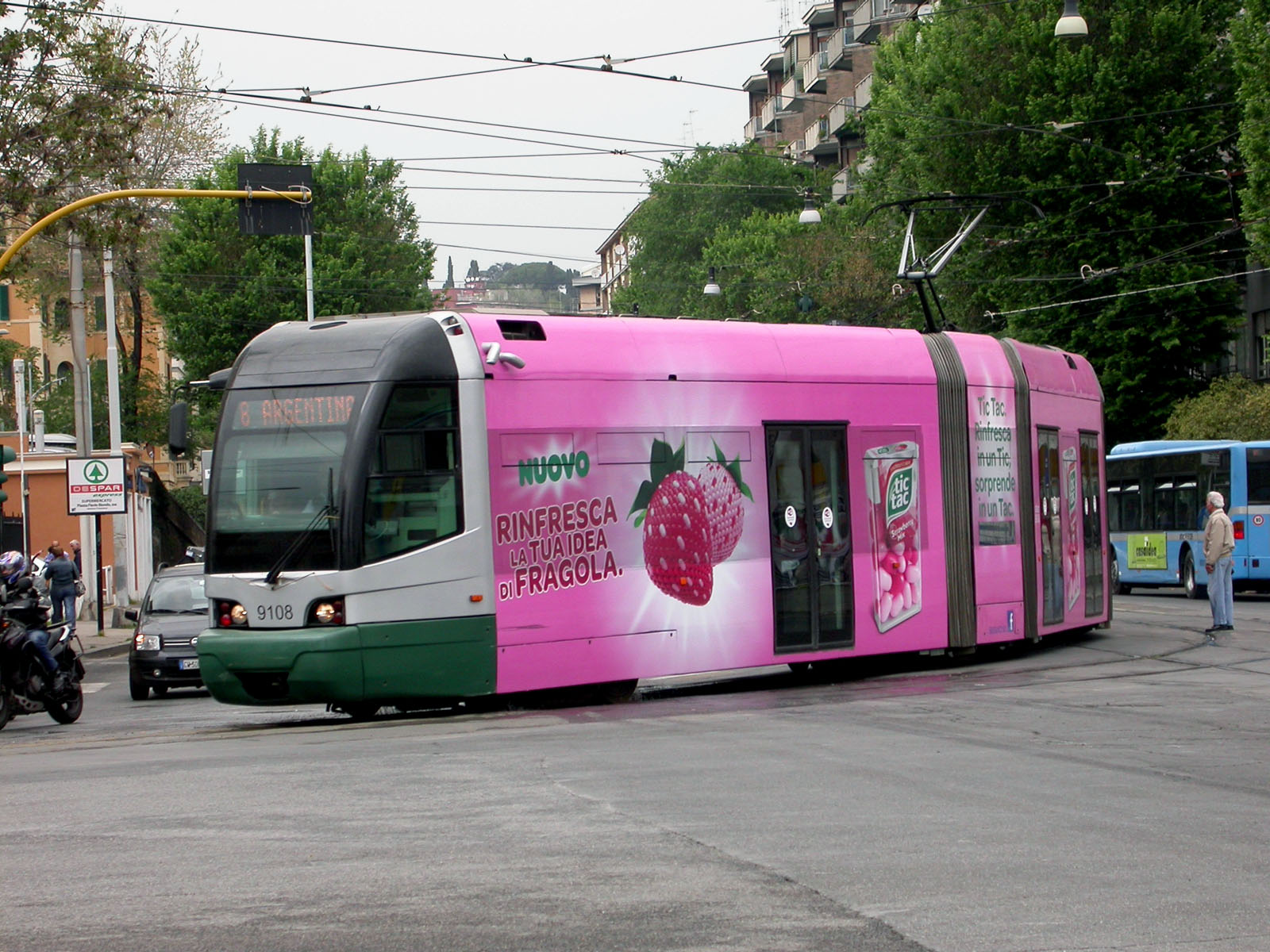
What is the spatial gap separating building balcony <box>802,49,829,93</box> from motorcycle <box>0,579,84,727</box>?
73896mm

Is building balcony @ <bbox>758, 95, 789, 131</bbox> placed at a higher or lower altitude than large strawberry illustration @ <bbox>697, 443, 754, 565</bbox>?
higher

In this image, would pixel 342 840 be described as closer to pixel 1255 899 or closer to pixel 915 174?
pixel 1255 899

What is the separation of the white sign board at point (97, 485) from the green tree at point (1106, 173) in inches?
771

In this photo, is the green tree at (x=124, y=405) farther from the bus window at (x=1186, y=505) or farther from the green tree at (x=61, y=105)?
the green tree at (x=61, y=105)

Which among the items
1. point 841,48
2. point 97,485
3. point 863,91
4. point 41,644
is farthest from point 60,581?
point 841,48

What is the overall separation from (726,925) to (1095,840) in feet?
7.49

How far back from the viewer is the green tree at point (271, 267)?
55.0 meters

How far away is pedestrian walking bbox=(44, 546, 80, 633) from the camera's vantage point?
2945 centimetres

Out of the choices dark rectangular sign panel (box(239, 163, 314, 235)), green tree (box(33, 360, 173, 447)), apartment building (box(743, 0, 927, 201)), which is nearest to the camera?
dark rectangular sign panel (box(239, 163, 314, 235))

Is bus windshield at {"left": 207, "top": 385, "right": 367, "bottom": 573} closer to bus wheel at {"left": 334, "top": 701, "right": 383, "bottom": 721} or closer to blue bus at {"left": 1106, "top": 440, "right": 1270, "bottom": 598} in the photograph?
bus wheel at {"left": 334, "top": 701, "right": 383, "bottom": 721}

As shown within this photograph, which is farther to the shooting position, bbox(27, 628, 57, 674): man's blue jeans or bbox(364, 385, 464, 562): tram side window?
bbox(27, 628, 57, 674): man's blue jeans

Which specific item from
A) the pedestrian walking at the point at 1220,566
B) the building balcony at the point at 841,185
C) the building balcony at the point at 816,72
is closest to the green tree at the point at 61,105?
the pedestrian walking at the point at 1220,566

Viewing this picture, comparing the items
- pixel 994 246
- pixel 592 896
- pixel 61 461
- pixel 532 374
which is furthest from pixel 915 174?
pixel 592 896

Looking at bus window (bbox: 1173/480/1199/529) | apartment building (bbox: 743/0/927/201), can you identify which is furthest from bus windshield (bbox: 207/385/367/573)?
apartment building (bbox: 743/0/927/201)
